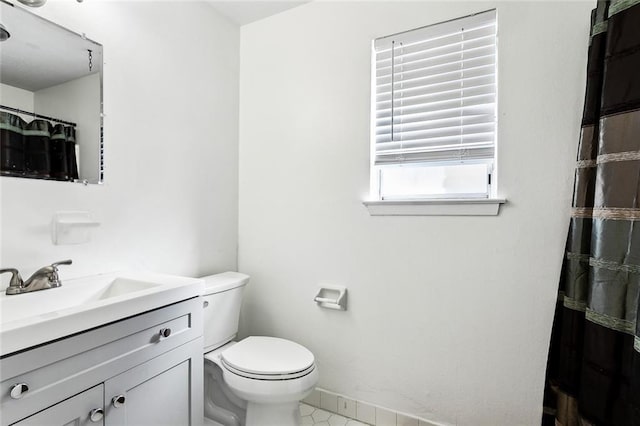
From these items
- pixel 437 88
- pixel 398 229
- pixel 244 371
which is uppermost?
pixel 437 88

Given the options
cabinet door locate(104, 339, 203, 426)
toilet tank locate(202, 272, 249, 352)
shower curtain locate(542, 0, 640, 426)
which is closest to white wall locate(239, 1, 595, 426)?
shower curtain locate(542, 0, 640, 426)

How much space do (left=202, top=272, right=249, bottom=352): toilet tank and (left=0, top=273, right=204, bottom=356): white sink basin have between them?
12.2 inches

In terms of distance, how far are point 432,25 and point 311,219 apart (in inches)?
45.7

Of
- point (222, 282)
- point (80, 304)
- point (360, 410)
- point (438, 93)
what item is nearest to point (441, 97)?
point (438, 93)

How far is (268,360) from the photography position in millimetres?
1489

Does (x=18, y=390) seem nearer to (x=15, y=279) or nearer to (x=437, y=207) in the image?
(x=15, y=279)

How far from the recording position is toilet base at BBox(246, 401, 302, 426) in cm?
146

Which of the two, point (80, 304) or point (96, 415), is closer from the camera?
point (96, 415)

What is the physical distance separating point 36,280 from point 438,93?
1829 millimetres

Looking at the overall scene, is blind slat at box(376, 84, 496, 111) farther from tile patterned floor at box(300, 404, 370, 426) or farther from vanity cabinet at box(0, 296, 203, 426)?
tile patterned floor at box(300, 404, 370, 426)

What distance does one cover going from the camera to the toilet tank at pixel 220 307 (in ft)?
5.35

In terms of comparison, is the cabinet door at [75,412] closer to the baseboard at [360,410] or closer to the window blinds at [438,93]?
the baseboard at [360,410]

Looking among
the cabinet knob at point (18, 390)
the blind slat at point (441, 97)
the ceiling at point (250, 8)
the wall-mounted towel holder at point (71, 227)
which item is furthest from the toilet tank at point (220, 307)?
the ceiling at point (250, 8)

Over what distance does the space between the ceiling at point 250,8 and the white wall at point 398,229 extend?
2.0 inches
